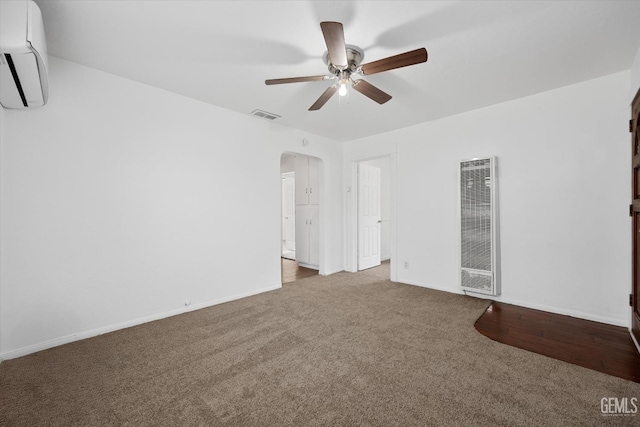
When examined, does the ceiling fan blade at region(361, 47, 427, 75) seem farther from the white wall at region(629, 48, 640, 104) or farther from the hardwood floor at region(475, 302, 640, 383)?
the hardwood floor at region(475, 302, 640, 383)

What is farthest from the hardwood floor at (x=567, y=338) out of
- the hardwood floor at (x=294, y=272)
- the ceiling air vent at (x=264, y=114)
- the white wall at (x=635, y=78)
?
the ceiling air vent at (x=264, y=114)

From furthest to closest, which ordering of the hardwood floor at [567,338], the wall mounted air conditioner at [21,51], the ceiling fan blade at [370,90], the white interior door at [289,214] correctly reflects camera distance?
the white interior door at [289,214] < the ceiling fan blade at [370,90] < the hardwood floor at [567,338] < the wall mounted air conditioner at [21,51]

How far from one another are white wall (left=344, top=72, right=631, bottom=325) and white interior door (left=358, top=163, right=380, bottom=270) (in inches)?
55.5

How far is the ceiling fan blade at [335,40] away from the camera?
153cm

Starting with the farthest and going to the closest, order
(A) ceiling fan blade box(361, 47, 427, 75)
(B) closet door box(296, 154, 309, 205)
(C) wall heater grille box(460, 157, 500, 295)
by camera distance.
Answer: (B) closet door box(296, 154, 309, 205) < (C) wall heater grille box(460, 157, 500, 295) < (A) ceiling fan blade box(361, 47, 427, 75)

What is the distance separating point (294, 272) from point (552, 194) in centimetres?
396

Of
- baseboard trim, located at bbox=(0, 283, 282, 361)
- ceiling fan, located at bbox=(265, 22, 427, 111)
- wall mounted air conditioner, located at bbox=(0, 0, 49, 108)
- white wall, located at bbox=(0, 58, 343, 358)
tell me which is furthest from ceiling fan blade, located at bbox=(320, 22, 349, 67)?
baseboard trim, located at bbox=(0, 283, 282, 361)

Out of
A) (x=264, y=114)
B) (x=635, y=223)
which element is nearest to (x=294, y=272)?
(x=264, y=114)

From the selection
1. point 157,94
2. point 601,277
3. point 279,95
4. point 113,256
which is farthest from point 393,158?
point 113,256

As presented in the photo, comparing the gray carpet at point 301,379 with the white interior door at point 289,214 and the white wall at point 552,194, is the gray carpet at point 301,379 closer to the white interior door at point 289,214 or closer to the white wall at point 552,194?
the white wall at point 552,194

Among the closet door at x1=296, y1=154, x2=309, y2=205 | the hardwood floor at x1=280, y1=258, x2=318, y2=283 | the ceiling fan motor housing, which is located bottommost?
the hardwood floor at x1=280, y1=258, x2=318, y2=283

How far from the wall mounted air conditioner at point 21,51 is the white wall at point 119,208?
47cm

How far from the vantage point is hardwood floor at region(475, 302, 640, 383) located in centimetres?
201

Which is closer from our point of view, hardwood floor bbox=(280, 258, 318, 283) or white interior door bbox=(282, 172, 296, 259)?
hardwood floor bbox=(280, 258, 318, 283)
